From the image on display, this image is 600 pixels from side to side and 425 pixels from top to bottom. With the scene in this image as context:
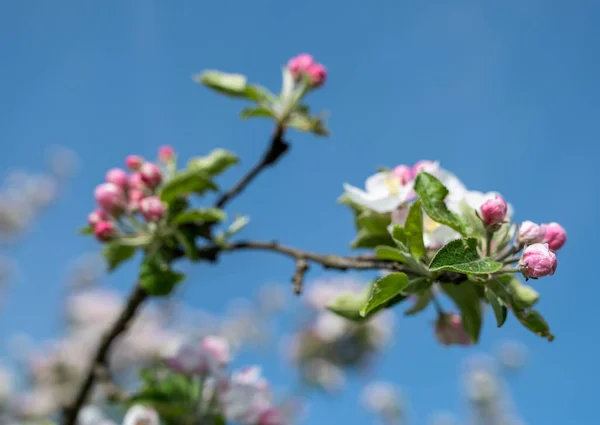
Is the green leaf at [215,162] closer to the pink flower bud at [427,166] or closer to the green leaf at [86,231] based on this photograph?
the green leaf at [86,231]

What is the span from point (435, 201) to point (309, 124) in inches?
30.2

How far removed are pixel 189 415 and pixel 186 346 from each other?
0.70 feet

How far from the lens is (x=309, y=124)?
1976 millimetres

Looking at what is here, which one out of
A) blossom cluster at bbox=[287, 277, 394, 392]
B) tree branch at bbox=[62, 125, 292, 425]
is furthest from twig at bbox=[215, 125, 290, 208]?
blossom cluster at bbox=[287, 277, 394, 392]

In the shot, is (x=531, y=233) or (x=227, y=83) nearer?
(x=531, y=233)

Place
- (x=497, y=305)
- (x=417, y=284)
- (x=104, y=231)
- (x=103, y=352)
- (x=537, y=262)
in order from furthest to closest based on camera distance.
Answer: (x=103, y=352), (x=104, y=231), (x=417, y=284), (x=497, y=305), (x=537, y=262)

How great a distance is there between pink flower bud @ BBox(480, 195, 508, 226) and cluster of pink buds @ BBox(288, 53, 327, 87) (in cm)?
92

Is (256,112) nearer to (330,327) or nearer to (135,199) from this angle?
(135,199)

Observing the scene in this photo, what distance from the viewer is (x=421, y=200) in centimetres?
128

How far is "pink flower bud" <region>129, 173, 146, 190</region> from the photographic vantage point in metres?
1.89

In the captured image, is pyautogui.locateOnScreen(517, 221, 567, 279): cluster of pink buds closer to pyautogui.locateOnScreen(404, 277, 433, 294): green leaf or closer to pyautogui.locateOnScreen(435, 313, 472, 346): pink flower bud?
pyautogui.locateOnScreen(404, 277, 433, 294): green leaf

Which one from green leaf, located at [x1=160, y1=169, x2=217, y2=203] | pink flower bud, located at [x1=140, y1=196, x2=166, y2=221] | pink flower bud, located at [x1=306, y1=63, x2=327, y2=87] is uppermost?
pink flower bud, located at [x1=306, y1=63, x2=327, y2=87]

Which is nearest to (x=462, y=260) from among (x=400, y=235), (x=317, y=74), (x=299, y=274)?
(x=400, y=235)

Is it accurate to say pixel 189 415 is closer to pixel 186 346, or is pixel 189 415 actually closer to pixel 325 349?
pixel 186 346
